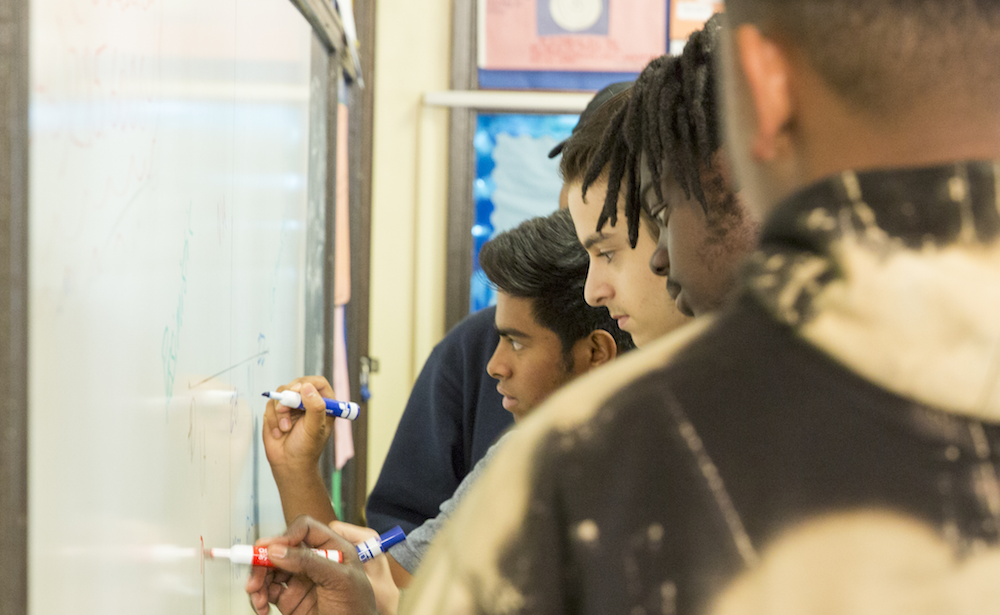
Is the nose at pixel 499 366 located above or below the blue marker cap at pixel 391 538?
above

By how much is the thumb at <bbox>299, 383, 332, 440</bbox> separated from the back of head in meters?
0.82

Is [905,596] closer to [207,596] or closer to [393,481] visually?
[207,596]

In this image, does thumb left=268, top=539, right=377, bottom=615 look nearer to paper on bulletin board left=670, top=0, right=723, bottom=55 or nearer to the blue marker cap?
the blue marker cap

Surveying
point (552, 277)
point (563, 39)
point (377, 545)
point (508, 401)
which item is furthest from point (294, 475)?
point (563, 39)

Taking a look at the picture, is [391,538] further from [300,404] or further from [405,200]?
[405,200]

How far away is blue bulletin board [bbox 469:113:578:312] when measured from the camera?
88.6 inches

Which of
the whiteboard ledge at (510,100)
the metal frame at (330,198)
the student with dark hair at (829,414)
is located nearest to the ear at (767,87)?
the student with dark hair at (829,414)

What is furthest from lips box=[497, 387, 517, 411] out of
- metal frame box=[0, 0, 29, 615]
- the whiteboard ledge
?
the whiteboard ledge

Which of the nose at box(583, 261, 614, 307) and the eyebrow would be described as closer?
the nose at box(583, 261, 614, 307)

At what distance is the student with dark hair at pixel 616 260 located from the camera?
3.07 feet

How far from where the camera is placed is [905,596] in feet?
0.87

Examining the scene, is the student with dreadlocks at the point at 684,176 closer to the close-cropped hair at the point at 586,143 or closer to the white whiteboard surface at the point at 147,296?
the close-cropped hair at the point at 586,143

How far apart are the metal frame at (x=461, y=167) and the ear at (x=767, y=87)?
1947 millimetres

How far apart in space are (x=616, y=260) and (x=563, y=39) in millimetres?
1404
